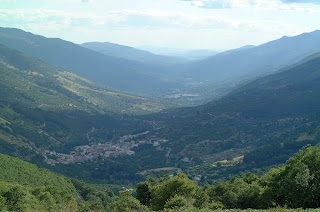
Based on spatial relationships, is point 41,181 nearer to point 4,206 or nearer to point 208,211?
point 4,206

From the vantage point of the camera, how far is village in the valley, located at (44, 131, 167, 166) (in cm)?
11261

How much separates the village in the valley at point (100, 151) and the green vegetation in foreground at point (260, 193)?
75893 millimetres

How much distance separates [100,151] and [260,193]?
326ft

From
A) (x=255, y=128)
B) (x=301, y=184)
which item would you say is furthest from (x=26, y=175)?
(x=255, y=128)

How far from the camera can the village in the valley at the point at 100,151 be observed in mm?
112613

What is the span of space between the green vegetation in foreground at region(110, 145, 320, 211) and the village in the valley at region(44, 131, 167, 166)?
75.9m

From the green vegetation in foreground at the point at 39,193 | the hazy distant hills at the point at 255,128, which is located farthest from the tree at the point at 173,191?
the hazy distant hills at the point at 255,128

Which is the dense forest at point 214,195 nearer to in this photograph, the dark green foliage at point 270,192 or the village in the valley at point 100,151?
the dark green foliage at point 270,192

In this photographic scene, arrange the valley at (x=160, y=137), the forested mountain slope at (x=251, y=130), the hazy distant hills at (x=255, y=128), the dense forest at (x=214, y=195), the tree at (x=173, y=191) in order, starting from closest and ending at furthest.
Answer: the dense forest at (x=214, y=195) < the tree at (x=173, y=191) < the valley at (x=160, y=137) < the forested mountain slope at (x=251, y=130) < the hazy distant hills at (x=255, y=128)

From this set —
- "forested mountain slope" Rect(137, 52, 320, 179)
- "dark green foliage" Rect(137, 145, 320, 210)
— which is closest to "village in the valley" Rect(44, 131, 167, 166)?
"forested mountain slope" Rect(137, 52, 320, 179)

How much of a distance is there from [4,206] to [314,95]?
130612 millimetres

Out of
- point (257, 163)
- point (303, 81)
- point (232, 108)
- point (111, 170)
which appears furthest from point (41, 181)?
point (303, 81)

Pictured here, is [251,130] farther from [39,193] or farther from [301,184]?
[301,184]

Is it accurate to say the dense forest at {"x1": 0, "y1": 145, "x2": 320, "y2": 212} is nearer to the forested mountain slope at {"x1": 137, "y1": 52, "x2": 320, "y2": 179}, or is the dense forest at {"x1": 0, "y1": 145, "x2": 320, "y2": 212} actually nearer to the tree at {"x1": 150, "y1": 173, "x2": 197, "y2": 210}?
the tree at {"x1": 150, "y1": 173, "x2": 197, "y2": 210}
